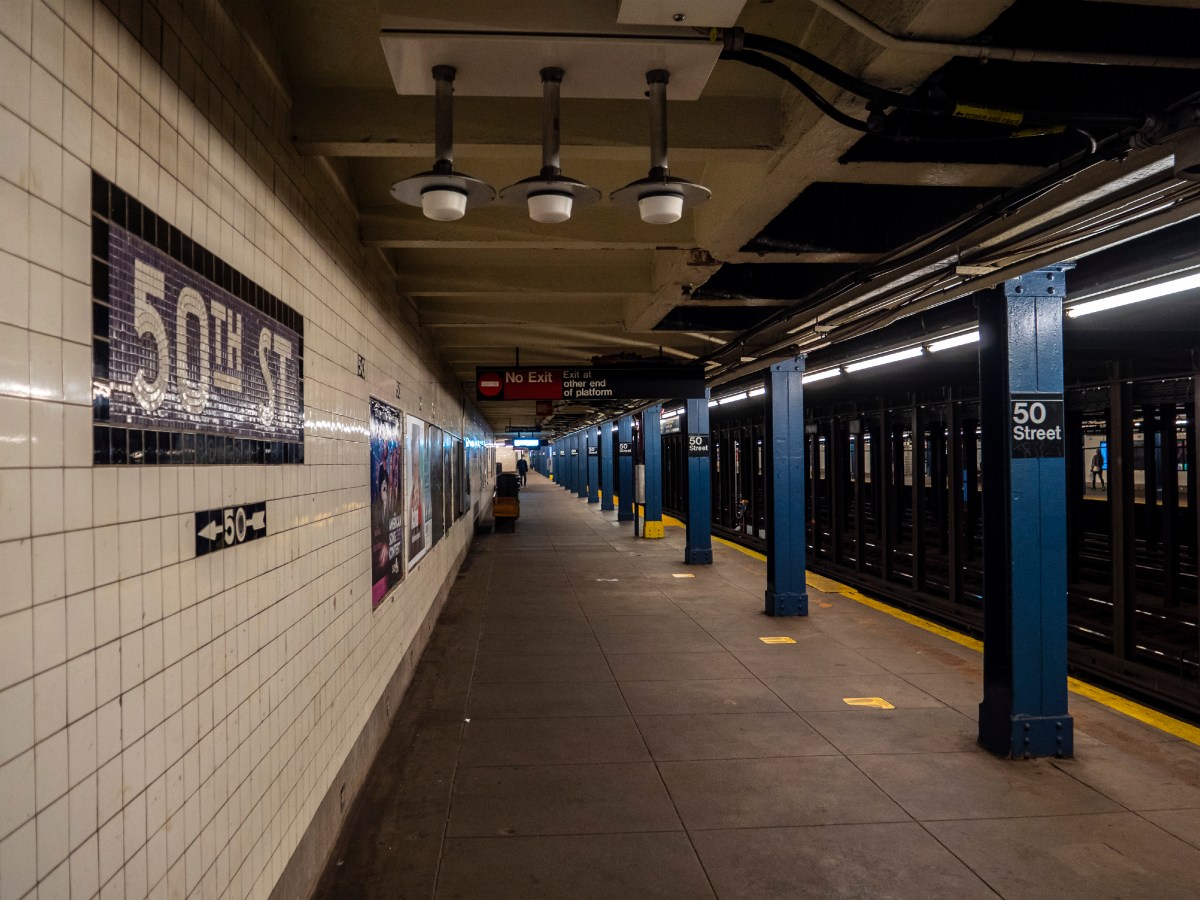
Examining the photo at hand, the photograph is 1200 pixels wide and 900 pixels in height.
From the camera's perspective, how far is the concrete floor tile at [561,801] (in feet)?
14.3

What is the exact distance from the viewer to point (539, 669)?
755 centimetres

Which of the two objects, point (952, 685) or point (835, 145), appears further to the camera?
point (952, 685)

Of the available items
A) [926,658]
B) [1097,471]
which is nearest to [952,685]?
[926,658]

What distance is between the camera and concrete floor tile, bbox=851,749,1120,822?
455 cm

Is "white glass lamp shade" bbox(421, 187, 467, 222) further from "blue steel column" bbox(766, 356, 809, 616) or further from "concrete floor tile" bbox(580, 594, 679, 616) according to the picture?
"concrete floor tile" bbox(580, 594, 679, 616)

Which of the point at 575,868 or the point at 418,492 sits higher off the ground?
the point at 418,492

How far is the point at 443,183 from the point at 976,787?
4748 mm

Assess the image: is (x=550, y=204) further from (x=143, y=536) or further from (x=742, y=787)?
(x=742, y=787)

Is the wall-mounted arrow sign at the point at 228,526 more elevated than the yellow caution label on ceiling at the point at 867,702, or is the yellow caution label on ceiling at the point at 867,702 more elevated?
the wall-mounted arrow sign at the point at 228,526

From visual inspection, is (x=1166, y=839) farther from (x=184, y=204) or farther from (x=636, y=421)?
(x=636, y=421)

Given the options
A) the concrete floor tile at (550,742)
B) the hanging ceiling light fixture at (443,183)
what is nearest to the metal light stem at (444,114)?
the hanging ceiling light fixture at (443,183)

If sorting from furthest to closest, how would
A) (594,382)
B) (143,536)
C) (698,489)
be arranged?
(698,489) → (594,382) → (143,536)

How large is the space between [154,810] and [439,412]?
870 centimetres

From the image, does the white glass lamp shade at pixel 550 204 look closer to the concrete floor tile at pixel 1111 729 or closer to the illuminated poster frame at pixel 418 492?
the illuminated poster frame at pixel 418 492
